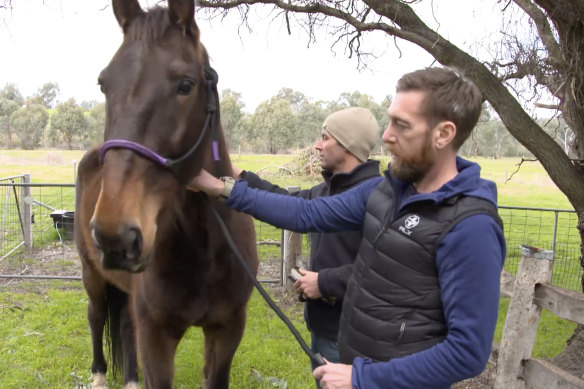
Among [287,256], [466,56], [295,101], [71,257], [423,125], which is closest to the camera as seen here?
[423,125]

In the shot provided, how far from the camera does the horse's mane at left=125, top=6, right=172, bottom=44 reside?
62.2 inches

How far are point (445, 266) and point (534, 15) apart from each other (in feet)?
11.6

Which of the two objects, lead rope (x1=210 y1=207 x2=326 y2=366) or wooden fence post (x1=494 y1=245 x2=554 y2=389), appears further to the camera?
wooden fence post (x1=494 y1=245 x2=554 y2=389)

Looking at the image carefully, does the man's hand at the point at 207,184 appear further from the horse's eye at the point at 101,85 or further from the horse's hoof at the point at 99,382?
the horse's hoof at the point at 99,382

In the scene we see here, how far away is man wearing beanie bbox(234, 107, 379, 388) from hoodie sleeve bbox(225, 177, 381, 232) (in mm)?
314

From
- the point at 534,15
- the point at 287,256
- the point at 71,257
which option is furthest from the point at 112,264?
the point at 71,257

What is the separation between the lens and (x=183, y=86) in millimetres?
1569

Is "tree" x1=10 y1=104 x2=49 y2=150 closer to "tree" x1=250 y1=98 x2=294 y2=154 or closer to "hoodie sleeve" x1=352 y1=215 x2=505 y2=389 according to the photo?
"tree" x1=250 y1=98 x2=294 y2=154

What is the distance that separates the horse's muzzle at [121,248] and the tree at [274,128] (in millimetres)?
37053

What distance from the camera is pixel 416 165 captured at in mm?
1371

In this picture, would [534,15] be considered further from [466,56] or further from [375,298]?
[375,298]

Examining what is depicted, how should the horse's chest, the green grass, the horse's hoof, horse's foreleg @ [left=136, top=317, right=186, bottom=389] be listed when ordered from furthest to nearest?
the green grass < the horse's hoof < horse's foreleg @ [left=136, top=317, right=186, bottom=389] < the horse's chest

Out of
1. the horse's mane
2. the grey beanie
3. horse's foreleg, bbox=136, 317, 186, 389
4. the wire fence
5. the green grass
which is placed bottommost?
the green grass

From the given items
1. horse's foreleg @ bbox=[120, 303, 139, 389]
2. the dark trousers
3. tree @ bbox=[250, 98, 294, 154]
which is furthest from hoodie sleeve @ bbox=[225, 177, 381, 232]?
tree @ bbox=[250, 98, 294, 154]
